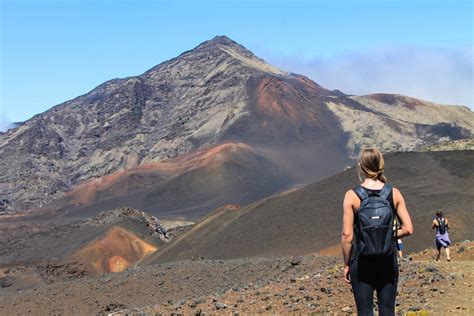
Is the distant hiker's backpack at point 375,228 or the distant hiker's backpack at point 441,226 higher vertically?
the distant hiker's backpack at point 375,228

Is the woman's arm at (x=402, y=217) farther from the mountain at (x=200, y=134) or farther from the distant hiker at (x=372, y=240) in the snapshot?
the mountain at (x=200, y=134)

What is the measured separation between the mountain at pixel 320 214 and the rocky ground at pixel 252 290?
1010cm

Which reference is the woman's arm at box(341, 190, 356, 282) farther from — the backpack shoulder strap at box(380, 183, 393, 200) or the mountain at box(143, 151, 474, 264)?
the mountain at box(143, 151, 474, 264)

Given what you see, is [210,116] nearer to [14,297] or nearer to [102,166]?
[102,166]

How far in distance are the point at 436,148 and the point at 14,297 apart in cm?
3522

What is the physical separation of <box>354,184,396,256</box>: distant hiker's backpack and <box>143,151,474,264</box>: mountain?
23513mm

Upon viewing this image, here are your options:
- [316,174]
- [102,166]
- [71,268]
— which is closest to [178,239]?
[71,268]

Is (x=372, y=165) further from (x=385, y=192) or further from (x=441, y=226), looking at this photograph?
(x=441, y=226)

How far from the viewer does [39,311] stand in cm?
2342

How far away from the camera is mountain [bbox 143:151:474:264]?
32.3m

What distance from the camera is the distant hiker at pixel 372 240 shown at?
5.38 meters

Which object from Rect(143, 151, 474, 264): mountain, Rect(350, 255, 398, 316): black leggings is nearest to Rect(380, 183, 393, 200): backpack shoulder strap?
Rect(350, 255, 398, 316): black leggings

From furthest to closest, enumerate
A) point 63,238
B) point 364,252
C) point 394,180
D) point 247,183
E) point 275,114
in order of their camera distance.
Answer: point 275,114 < point 247,183 < point 63,238 < point 394,180 < point 364,252

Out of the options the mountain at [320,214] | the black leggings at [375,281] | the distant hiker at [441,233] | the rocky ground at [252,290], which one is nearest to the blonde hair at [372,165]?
the black leggings at [375,281]
